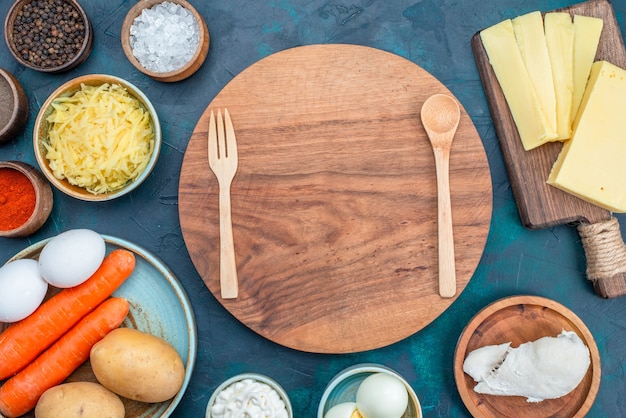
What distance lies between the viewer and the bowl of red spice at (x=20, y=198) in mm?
1395

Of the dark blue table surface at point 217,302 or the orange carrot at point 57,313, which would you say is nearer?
the orange carrot at point 57,313

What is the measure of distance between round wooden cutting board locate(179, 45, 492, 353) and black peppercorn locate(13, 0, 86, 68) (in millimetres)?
447

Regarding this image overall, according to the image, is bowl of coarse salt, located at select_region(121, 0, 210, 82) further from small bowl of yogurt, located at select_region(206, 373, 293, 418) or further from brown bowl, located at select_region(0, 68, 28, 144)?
small bowl of yogurt, located at select_region(206, 373, 293, 418)

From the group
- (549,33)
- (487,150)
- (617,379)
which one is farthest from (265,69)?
(617,379)

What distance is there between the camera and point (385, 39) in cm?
153

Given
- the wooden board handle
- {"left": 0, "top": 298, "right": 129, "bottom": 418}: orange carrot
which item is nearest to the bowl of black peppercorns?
{"left": 0, "top": 298, "right": 129, "bottom": 418}: orange carrot

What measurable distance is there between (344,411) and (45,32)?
3.99 ft

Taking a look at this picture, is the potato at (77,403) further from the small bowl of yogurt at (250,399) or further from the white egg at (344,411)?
the white egg at (344,411)

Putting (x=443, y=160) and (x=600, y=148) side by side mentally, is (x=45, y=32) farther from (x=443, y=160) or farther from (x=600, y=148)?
(x=600, y=148)

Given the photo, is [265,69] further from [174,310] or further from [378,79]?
[174,310]

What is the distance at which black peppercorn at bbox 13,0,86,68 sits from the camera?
57.2 inches

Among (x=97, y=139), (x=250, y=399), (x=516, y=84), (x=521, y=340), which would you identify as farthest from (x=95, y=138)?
(x=521, y=340)

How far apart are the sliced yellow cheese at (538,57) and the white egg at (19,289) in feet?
4.29

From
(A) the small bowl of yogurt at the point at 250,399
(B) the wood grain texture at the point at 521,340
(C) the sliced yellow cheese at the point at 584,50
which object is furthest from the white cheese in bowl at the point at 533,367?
(C) the sliced yellow cheese at the point at 584,50
